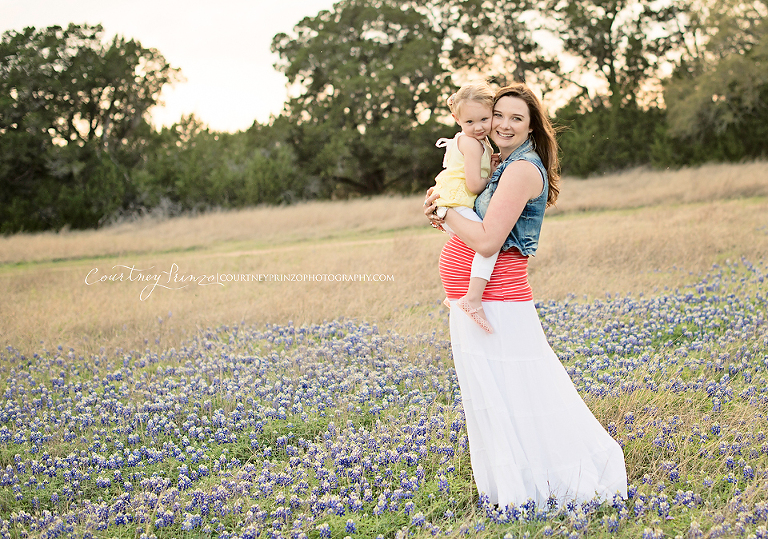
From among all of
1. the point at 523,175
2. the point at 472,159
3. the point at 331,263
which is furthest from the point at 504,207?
the point at 331,263

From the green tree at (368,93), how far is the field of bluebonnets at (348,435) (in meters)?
23.8

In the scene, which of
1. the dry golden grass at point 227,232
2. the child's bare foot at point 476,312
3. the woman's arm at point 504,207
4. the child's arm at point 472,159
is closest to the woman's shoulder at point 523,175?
the woman's arm at point 504,207

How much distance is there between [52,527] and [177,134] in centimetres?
2805

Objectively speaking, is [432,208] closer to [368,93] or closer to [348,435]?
[348,435]

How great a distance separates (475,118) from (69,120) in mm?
27401

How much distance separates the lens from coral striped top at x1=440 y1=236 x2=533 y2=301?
3.21m

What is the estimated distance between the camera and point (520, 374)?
323 centimetres

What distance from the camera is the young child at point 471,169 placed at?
9.94ft

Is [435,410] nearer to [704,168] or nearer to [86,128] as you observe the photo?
[704,168]

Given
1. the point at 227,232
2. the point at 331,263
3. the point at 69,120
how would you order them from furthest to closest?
the point at 69,120, the point at 227,232, the point at 331,263

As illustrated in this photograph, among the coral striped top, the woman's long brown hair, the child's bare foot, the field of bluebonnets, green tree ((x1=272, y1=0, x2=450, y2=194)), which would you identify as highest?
green tree ((x1=272, y1=0, x2=450, y2=194))

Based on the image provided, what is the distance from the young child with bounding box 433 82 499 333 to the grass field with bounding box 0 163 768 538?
1.10m
